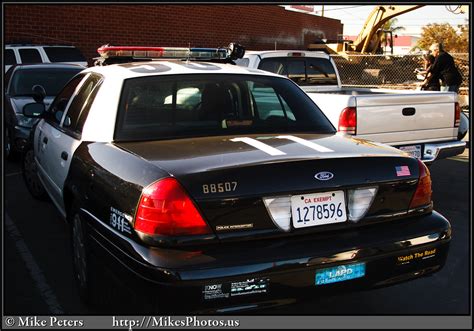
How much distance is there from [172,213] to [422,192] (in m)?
1.56

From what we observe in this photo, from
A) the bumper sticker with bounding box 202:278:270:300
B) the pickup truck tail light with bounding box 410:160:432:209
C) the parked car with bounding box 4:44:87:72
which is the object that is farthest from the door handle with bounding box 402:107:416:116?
the parked car with bounding box 4:44:87:72

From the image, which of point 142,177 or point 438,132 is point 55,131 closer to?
point 142,177

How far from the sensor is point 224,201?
2.70 metres

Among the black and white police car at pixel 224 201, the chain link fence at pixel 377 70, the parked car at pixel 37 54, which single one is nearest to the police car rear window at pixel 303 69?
the black and white police car at pixel 224 201

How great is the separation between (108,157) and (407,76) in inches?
945

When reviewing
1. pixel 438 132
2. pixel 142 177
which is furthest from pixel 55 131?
pixel 438 132

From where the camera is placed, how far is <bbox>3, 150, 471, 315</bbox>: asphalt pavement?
3566mm

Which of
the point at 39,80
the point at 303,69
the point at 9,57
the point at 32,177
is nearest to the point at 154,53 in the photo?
the point at 32,177

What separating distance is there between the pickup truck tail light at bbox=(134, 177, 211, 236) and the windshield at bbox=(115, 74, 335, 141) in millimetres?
845

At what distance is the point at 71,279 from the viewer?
4.08 m

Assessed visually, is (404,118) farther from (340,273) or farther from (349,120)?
(340,273)

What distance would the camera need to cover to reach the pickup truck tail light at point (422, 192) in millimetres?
3215

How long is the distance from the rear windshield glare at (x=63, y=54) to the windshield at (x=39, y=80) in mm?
5285

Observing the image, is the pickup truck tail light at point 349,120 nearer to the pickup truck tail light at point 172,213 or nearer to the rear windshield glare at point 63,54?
the pickup truck tail light at point 172,213
